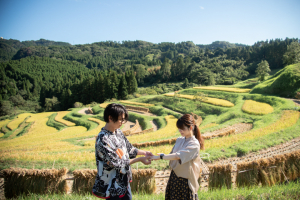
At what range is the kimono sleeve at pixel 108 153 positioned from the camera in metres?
2.12

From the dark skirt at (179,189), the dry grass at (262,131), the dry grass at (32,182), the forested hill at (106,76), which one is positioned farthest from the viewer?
the forested hill at (106,76)

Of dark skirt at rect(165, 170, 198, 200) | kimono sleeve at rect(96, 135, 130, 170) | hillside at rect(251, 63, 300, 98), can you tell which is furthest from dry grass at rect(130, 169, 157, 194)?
hillside at rect(251, 63, 300, 98)

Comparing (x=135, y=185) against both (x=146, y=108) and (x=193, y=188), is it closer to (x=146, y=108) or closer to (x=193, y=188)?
(x=193, y=188)

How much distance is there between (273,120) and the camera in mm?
14688

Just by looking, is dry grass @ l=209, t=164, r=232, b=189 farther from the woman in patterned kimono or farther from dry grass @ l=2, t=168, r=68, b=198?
dry grass @ l=2, t=168, r=68, b=198

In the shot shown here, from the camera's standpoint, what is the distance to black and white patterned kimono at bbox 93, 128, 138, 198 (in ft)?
7.04

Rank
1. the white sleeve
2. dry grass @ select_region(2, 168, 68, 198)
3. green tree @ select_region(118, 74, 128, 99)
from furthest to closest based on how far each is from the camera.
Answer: green tree @ select_region(118, 74, 128, 99)
dry grass @ select_region(2, 168, 68, 198)
the white sleeve

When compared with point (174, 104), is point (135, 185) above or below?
above

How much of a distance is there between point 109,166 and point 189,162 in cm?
135

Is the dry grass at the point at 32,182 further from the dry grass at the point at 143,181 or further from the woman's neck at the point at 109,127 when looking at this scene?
the woman's neck at the point at 109,127

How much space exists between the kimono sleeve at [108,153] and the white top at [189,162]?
3.25 feet

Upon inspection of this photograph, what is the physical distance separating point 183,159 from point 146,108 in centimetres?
2930

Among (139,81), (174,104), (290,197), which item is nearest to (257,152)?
(290,197)

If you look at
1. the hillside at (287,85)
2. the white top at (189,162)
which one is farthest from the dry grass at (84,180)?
the hillside at (287,85)
